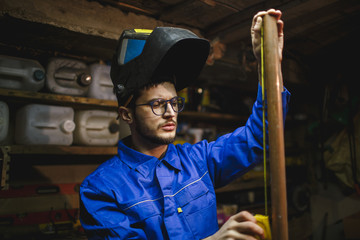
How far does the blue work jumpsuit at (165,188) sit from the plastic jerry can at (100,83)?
3.95 feet

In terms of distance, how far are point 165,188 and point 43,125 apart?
4.85 feet

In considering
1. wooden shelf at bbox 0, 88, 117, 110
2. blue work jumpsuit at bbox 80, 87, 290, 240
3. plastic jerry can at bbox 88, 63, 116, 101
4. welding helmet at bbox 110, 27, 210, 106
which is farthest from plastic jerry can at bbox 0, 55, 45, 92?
blue work jumpsuit at bbox 80, 87, 290, 240

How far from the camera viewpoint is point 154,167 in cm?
155

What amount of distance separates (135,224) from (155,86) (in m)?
0.72

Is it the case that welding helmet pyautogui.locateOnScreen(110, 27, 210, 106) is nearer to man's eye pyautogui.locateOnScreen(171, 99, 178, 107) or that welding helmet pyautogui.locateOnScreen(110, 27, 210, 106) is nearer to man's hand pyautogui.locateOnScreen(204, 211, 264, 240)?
man's eye pyautogui.locateOnScreen(171, 99, 178, 107)

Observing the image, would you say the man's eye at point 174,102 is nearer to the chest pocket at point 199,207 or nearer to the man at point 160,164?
the man at point 160,164

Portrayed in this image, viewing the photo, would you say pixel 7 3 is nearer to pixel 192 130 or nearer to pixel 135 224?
pixel 135 224

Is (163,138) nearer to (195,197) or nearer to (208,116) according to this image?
(195,197)

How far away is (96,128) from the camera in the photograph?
2701mm

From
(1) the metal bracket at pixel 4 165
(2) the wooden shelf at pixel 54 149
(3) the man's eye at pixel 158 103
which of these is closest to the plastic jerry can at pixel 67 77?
(2) the wooden shelf at pixel 54 149

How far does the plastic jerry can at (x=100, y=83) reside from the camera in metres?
2.70

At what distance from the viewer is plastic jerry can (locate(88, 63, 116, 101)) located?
106 inches

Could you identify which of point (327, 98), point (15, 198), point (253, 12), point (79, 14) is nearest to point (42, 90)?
point (79, 14)

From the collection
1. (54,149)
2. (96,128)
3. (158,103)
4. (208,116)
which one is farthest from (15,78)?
(208,116)
